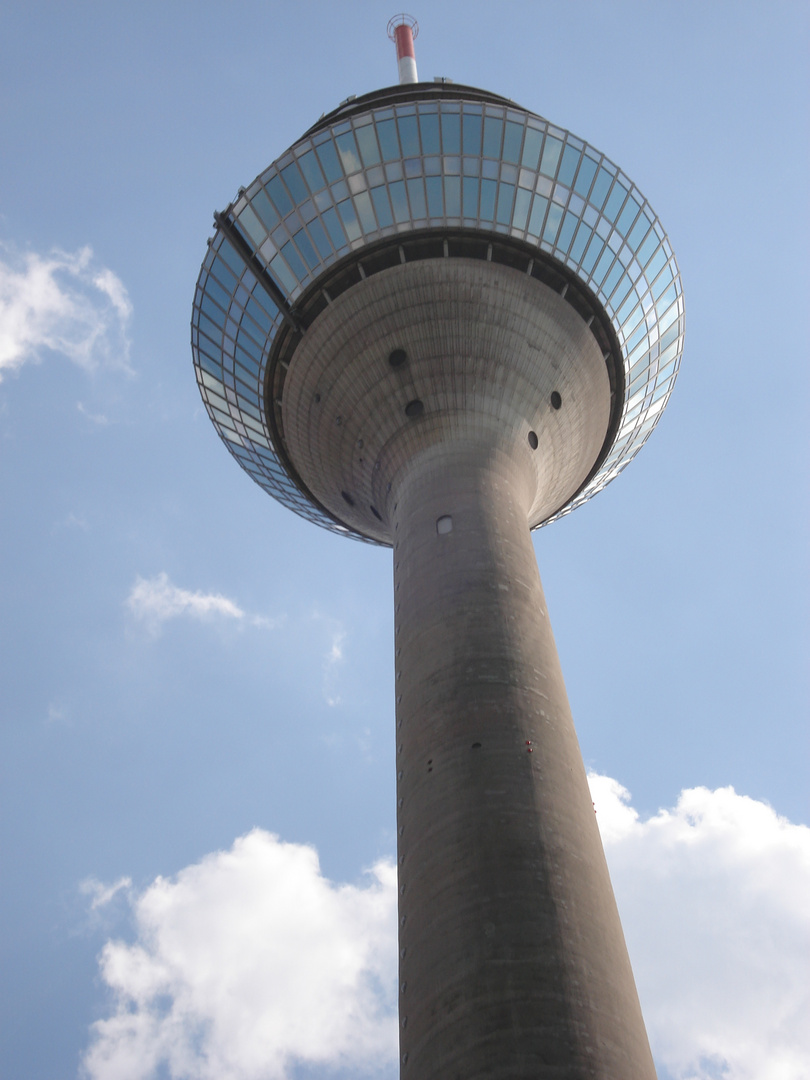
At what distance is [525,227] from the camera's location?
28953mm

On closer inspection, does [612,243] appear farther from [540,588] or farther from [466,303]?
[540,588]

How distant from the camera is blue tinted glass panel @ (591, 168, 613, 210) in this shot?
30.7m

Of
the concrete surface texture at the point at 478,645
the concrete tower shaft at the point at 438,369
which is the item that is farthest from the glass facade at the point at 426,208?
the concrete surface texture at the point at 478,645

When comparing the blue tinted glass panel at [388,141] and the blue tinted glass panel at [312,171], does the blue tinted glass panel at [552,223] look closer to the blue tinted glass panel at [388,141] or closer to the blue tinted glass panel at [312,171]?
the blue tinted glass panel at [388,141]

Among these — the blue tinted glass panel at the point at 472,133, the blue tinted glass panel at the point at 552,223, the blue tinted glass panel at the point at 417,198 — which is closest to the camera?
the blue tinted glass panel at the point at 417,198

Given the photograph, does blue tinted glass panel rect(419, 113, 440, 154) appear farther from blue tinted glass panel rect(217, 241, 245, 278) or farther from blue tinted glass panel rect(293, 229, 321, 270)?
blue tinted glass panel rect(217, 241, 245, 278)

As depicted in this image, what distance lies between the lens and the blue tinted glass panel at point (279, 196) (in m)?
29.7

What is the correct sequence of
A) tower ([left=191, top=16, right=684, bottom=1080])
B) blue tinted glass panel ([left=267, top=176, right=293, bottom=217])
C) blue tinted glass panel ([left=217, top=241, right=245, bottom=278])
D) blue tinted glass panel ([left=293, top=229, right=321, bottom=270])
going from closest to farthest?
tower ([left=191, top=16, right=684, bottom=1080]) → blue tinted glass panel ([left=293, top=229, right=321, bottom=270]) → blue tinted glass panel ([left=267, top=176, right=293, bottom=217]) → blue tinted glass panel ([left=217, top=241, right=245, bottom=278])

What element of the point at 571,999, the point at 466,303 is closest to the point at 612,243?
the point at 466,303

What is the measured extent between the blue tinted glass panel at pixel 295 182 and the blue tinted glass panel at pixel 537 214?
771 centimetres

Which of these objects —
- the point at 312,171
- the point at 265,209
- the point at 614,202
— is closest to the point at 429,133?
the point at 312,171

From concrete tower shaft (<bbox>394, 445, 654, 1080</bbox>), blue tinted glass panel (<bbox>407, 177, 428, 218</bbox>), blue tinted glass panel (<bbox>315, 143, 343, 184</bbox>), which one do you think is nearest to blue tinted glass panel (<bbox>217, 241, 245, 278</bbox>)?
blue tinted glass panel (<bbox>315, 143, 343, 184</bbox>)

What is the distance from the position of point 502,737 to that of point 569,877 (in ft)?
10.9

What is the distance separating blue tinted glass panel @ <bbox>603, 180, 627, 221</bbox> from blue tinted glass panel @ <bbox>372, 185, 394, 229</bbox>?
816 centimetres
